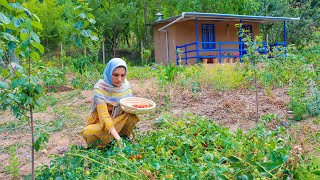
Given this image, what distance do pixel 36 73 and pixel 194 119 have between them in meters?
1.71

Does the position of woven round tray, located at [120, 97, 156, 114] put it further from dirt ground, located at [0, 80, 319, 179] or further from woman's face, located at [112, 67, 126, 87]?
dirt ground, located at [0, 80, 319, 179]

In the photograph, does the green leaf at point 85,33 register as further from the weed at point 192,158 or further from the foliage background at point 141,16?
the foliage background at point 141,16

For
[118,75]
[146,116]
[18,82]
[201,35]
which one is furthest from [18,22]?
[201,35]

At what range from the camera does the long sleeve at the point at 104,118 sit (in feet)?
10.4

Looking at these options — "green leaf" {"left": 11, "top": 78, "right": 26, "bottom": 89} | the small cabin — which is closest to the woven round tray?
"green leaf" {"left": 11, "top": 78, "right": 26, "bottom": 89}

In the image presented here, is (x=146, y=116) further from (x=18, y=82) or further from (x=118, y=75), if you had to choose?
(x=18, y=82)

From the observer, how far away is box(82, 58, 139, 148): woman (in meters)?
3.26

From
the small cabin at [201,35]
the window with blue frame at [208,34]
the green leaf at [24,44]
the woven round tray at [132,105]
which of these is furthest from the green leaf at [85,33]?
the window with blue frame at [208,34]

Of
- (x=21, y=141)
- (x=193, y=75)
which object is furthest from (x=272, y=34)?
(x=21, y=141)

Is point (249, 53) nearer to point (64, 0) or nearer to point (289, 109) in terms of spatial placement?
point (289, 109)

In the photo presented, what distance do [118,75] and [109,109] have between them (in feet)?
1.37

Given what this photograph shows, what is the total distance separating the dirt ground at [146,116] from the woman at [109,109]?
31.3 inches

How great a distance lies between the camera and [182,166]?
2213 mm

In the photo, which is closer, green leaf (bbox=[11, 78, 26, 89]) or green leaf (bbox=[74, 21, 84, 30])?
green leaf (bbox=[11, 78, 26, 89])
